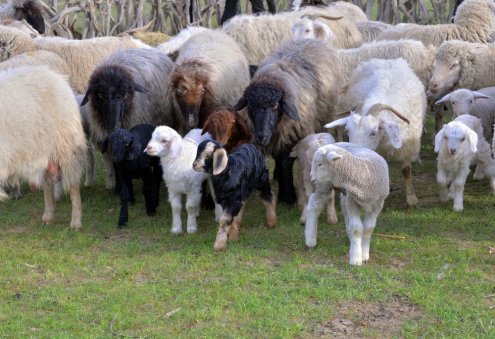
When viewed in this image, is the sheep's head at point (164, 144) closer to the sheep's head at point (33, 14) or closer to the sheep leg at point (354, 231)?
the sheep leg at point (354, 231)

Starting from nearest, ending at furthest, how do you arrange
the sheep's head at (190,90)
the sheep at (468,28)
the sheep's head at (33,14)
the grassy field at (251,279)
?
the grassy field at (251,279) → the sheep's head at (190,90) → the sheep at (468,28) → the sheep's head at (33,14)

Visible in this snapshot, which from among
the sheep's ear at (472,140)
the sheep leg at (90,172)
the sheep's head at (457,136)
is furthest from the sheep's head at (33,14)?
the sheep's ear at (472,140)

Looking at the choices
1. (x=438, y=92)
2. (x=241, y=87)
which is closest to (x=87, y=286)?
(x=241, y=87)

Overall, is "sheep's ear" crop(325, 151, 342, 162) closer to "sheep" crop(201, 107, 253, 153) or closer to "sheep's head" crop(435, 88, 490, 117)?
"sheep" crop(201, 107, 253, 153)

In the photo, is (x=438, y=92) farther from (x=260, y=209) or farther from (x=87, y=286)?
(x=87, y=286)

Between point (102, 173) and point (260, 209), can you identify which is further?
point (102, 173)

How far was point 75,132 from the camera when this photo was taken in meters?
7.31

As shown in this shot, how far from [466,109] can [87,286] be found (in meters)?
4.35

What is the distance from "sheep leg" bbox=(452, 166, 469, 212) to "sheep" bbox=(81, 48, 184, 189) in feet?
8.72

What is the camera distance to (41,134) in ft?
22.7

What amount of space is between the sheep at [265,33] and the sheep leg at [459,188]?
382 cm

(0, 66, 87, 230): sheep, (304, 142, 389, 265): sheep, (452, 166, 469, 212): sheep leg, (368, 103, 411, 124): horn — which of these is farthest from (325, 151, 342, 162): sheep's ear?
(0, 66, 87, 230): sheep

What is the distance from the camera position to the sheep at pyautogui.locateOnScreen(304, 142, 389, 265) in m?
5.89

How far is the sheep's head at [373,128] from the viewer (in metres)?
7.14
